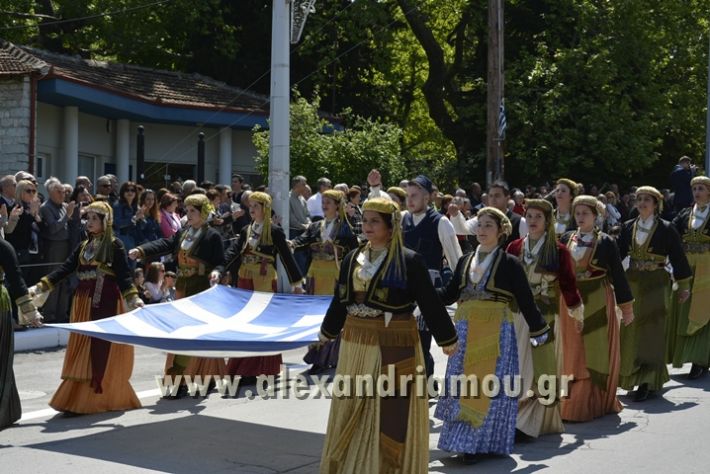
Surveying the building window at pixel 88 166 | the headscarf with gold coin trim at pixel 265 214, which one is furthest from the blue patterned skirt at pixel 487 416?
the building window at pixel 88 166

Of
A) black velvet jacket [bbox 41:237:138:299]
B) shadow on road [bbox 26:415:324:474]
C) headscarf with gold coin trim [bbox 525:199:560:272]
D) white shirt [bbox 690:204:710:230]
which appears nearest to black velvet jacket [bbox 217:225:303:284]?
black velvet jacket [bbox 41:237:138:299]

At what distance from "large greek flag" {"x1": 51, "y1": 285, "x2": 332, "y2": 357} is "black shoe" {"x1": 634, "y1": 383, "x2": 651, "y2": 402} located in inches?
141

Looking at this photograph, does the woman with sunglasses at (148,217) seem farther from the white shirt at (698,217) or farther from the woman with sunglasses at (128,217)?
the white shirt at (698,217)

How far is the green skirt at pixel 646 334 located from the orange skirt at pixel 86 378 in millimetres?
5079

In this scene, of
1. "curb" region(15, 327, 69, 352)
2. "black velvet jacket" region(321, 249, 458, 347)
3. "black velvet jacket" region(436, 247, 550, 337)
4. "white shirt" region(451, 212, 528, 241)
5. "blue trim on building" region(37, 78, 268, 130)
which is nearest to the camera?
"black velvet jacket" region(321, 249, 458, 347)

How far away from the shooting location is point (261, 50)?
34562 millimetres

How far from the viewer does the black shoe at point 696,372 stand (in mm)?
12961

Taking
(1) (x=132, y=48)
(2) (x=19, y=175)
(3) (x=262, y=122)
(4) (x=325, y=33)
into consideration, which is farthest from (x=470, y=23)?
(2) (x=19, y=175)

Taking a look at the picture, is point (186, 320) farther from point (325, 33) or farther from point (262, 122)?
point (325, 33)

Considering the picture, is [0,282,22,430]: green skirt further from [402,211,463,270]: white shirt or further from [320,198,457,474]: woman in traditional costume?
[402,211,463,270]: white shirt

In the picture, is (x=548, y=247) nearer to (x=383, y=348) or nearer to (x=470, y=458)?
(x=470, y=458)

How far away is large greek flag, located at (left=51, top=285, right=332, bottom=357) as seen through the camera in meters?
9.07

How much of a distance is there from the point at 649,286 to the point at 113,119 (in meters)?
18.0

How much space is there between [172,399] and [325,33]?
954 inches
